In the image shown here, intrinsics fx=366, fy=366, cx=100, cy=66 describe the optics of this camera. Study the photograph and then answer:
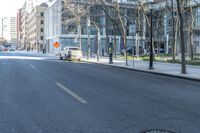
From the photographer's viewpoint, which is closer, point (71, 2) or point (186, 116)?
point (186, 116)

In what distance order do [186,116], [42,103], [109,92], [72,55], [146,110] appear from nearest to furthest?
[186,116], [146,110], [42,103], [109,92], [72,55]

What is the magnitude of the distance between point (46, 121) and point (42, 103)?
7.55 ft

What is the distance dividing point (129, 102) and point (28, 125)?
3.72 m

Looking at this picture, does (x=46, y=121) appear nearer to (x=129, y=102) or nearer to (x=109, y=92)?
(x=129, y=102)

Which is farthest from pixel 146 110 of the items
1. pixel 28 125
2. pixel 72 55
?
pixel 72 55

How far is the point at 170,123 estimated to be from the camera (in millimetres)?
Answer: 7465

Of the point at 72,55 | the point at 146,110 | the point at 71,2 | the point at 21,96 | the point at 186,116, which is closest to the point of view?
the point at 186,116

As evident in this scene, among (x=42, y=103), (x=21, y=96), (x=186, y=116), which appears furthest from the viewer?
(x=21, y=96)

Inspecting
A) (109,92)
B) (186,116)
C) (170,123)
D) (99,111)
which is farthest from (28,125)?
(109,92)

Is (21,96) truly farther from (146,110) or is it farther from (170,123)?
(170,123)

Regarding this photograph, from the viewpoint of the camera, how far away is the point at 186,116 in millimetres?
8289

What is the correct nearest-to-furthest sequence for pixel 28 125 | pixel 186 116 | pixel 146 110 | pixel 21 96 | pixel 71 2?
pixel 28 125
pixel 186 116
pixel 146 110
pixel 21 96
pixel 71 2

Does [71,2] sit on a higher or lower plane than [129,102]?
higher

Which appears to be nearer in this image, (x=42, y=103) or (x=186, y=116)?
(x=186, y=116)
